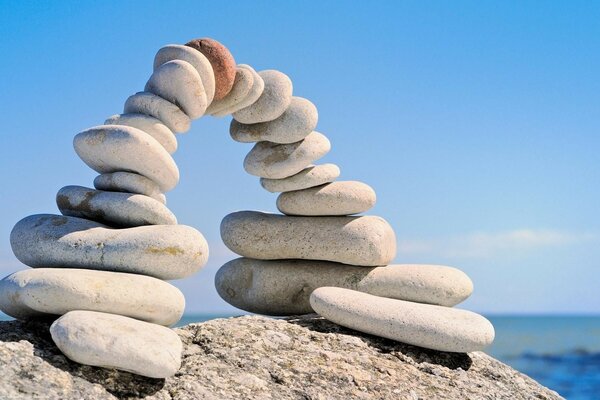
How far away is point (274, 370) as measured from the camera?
560 cm

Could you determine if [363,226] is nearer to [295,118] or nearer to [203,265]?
[295,118]

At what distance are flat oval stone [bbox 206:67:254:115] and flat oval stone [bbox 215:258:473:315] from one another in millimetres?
1668

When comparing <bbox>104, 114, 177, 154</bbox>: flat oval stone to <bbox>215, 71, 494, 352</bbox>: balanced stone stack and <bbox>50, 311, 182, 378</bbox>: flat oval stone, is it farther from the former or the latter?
<bbox>50, 311, 182, 378</bbox>: flat oval stone

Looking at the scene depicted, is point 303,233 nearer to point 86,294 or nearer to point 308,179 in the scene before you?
point 308,179

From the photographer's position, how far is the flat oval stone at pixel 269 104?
7508mm

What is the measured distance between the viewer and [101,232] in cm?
588

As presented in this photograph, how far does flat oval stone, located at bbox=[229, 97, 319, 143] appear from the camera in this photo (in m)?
7.61

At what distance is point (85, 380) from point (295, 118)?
3.60m

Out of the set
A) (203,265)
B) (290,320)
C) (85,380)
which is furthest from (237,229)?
(85,380)

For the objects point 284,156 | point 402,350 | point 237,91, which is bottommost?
point 402,350

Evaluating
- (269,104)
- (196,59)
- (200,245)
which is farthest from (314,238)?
(196,59)

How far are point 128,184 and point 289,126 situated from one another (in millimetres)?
1997

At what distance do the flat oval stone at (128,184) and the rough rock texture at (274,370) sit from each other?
1192mm

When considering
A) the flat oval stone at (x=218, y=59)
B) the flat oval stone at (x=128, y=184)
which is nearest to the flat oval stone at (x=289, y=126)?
the flat oval stone at (x=218, y=59)
